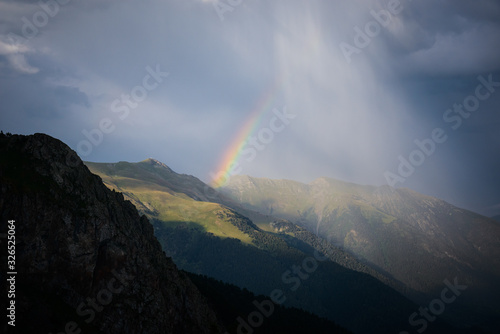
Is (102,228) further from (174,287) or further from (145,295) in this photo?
(174,287)

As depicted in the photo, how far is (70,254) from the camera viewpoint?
190ft

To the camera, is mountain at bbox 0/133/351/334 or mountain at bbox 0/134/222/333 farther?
mountain at bbox 0/134/222/333

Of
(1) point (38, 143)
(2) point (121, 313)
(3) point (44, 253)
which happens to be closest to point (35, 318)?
(3) point (44, 253)

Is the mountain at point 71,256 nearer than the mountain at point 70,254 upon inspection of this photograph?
Yes

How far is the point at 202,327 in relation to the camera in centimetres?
9162

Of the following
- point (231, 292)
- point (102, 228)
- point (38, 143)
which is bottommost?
point (231, 292)

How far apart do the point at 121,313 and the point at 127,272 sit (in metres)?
8.82

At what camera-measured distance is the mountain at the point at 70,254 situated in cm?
5091

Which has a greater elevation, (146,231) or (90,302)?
(146,231)

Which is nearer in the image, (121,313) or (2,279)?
(2,279)

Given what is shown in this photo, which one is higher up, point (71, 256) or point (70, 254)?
point (70, 254)

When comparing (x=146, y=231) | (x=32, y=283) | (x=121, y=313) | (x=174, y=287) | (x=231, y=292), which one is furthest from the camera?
(x=231, y=292)

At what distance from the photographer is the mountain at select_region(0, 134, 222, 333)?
167 ft

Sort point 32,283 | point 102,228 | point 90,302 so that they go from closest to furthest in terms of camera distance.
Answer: point 32,283 → point 90,302 → point 102,228
